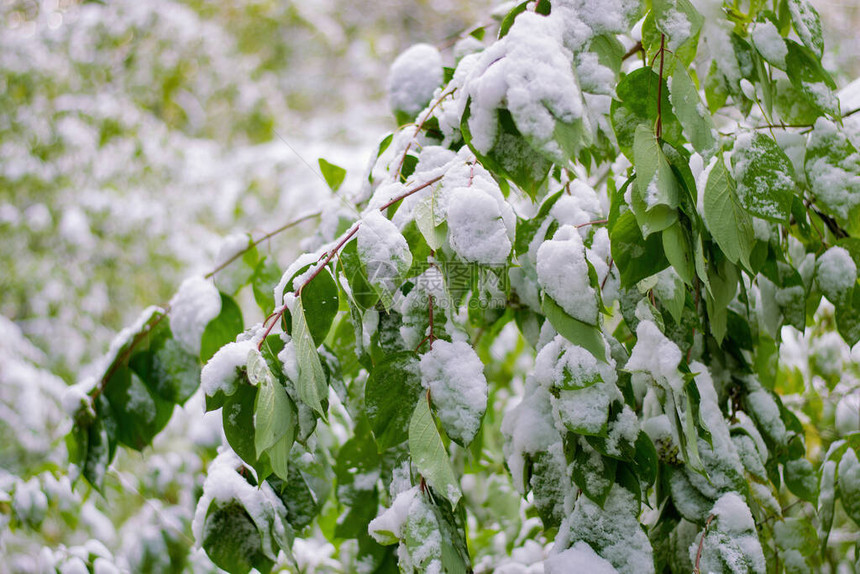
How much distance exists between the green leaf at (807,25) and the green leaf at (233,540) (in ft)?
2.50

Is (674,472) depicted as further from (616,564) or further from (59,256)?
(59,256)

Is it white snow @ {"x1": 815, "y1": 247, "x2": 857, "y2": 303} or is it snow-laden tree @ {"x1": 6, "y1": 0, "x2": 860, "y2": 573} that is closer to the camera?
snow-laden tree @ {"x1": 6, "y1": 0, "x2": 860, "y2": 573}

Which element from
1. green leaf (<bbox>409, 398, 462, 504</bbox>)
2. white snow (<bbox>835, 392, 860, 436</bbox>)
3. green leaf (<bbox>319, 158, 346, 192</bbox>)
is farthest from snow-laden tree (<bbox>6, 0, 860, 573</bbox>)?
white snow (<bbox>835, 392, 860, 436</bbox>)

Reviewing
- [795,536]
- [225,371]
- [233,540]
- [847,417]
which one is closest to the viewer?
[225,371]

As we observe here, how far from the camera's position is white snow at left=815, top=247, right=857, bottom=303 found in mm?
777

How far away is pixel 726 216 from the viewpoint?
2.08 ft

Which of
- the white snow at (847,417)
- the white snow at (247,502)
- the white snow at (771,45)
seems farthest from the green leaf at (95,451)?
the white snow at (847,417)

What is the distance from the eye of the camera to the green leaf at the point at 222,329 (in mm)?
902

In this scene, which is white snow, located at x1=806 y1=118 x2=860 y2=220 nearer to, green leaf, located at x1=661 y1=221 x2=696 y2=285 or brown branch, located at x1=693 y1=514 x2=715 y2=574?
green leaf, located at x1=661 y1=221 x2=696 y2=285

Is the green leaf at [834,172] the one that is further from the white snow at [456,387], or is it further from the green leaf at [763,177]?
the white snow at [456,387]

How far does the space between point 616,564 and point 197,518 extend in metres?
0.44

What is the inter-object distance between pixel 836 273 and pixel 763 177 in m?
0.22

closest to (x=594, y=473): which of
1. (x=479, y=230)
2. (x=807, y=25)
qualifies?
(x=479, y=230)

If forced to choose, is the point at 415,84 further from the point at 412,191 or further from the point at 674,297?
the point at 674,297
